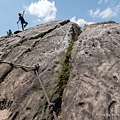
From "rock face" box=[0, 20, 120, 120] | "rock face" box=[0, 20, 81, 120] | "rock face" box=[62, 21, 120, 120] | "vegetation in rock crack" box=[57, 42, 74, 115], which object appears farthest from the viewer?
"vegetation in rock crack" box=[57, 42, 74, 115]

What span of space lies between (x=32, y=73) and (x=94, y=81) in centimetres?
356

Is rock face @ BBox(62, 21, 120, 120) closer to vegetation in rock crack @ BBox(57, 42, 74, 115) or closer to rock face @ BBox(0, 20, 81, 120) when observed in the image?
vegetation in rock crack @ BBox(57, 42, 74, 115)

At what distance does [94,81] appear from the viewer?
8.89 m

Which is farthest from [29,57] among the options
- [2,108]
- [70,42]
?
[2,108]

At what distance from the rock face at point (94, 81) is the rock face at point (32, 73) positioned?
0.67 metres

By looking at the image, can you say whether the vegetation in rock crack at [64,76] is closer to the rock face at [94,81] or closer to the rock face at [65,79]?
the rock face at [65,79]

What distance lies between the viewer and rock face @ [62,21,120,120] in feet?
25.5

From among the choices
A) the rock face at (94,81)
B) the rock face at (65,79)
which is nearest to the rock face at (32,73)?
the rock face at (65,79)

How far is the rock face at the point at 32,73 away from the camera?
928cm

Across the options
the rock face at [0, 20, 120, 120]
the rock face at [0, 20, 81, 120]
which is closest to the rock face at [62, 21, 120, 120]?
the rock face at [0, 20, 120, 120]

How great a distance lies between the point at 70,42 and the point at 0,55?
5226 mm

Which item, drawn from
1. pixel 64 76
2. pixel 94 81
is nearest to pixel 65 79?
pixel 64 76

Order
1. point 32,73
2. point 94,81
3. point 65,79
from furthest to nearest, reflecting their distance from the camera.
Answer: point 32,73 → point 65,79 → point 94,81

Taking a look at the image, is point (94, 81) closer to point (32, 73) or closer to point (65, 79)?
point (65, 79)
